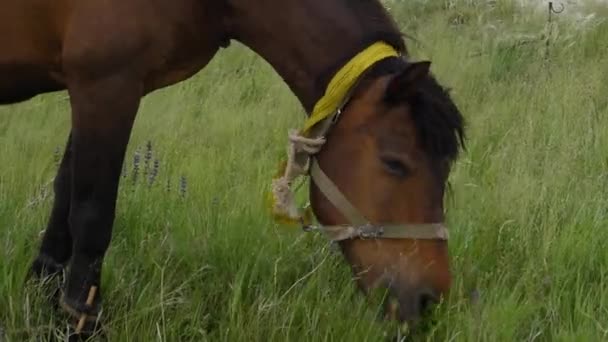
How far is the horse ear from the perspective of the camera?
222 cm

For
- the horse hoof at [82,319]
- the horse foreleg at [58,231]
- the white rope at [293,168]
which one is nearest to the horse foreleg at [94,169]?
the horse hoof at [82,319]

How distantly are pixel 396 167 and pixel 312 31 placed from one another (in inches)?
17.3

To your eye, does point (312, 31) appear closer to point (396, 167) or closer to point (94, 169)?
point (396, 167)

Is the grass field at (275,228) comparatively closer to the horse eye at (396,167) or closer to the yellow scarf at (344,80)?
the horse eye at (396,167)

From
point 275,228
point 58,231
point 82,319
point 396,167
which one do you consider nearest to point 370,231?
point 396,167

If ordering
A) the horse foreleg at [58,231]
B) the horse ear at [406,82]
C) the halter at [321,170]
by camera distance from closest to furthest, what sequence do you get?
the horse ear at [406,82], the halter at [321,170], the horse foreleg at [58,231]

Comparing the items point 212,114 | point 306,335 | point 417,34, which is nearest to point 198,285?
point 306,335

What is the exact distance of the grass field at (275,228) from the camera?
244 centimetres

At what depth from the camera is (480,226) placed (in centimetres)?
310

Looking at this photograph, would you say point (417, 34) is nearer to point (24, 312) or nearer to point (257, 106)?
point (257, 106)

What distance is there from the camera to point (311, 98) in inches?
96.6

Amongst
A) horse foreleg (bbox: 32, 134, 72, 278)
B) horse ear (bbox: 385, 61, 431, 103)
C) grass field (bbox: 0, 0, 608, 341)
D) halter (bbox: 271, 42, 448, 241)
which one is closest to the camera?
horse ear (bbox: 385, 61, 431, 103)

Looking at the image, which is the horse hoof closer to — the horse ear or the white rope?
the white rope

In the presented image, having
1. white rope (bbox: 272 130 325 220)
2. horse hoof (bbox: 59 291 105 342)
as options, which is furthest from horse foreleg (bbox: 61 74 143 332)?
white rope (bbox: 272 130 325 220)
